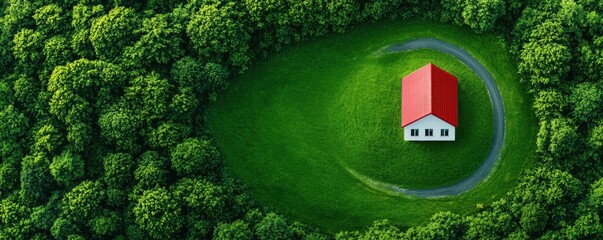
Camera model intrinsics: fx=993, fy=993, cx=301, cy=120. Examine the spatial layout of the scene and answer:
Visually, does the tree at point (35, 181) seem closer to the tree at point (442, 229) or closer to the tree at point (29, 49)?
the tree at point (29, 49)

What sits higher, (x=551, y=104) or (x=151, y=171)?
(x=551, y=104)

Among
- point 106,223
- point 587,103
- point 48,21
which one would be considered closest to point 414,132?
point 587,103

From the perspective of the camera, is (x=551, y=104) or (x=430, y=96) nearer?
(x=430, y=96)

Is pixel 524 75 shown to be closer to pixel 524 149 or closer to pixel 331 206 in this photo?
pixel 524 149

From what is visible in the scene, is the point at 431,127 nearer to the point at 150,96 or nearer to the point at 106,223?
the point at 150,96

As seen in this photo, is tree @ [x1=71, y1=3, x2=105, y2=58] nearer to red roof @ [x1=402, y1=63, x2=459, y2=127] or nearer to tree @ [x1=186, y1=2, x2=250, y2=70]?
tree @ [x1=186, y1=2, x2=250, y2=70]

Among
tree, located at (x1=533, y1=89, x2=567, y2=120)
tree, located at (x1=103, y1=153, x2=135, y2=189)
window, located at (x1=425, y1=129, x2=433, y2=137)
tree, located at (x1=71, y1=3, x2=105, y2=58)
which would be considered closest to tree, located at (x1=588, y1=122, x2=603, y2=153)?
tree, located at (x1=533, y1=89, x2=567, y2=120)

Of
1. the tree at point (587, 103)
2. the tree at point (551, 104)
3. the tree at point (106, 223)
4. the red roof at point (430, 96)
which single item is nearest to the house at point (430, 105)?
the red roof at point (430, 96)
